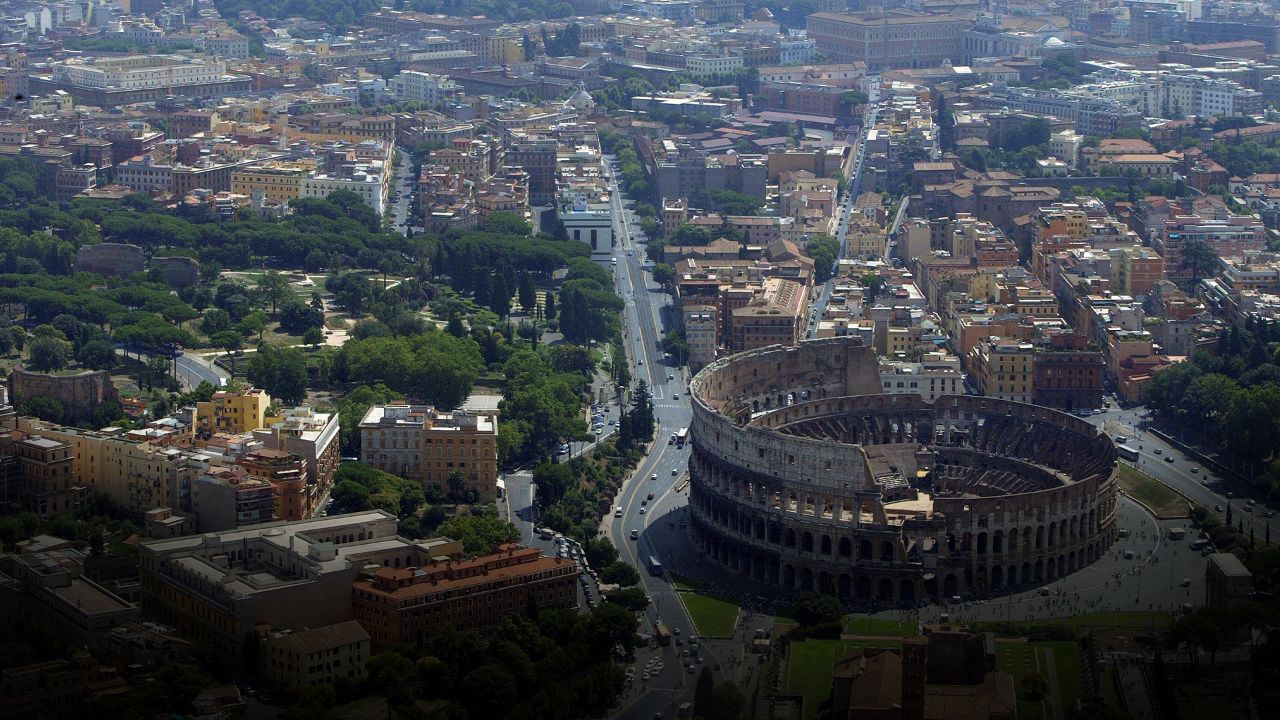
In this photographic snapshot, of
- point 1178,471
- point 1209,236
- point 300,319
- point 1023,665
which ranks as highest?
point 1209,236

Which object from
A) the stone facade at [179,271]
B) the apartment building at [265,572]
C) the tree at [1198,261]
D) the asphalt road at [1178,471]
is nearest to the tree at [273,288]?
the stone facade at [179,271]

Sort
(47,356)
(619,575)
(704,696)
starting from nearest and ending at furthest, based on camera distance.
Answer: (704,696)
(619,575)
(47,356)

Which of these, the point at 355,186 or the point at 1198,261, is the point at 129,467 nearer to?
the point at 355,186

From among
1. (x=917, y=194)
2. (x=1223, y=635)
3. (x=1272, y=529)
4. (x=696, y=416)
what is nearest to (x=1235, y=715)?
(x=1223, y=635)

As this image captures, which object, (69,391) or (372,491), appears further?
(69,391)

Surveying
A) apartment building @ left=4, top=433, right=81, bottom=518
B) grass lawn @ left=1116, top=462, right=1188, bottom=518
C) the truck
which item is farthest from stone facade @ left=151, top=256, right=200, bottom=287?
grass lawn @ left=1116, top=462, right=1188, bottom=518

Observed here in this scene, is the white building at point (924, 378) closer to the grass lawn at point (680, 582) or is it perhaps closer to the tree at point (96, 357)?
the grass lawn at point (680, 582)

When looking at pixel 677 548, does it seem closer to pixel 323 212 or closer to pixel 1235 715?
pixel 1235 715

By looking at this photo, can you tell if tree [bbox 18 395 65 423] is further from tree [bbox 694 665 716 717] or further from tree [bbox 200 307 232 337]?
tree [bbox 694 665 716 717]

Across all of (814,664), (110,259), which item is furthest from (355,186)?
(814,664)
